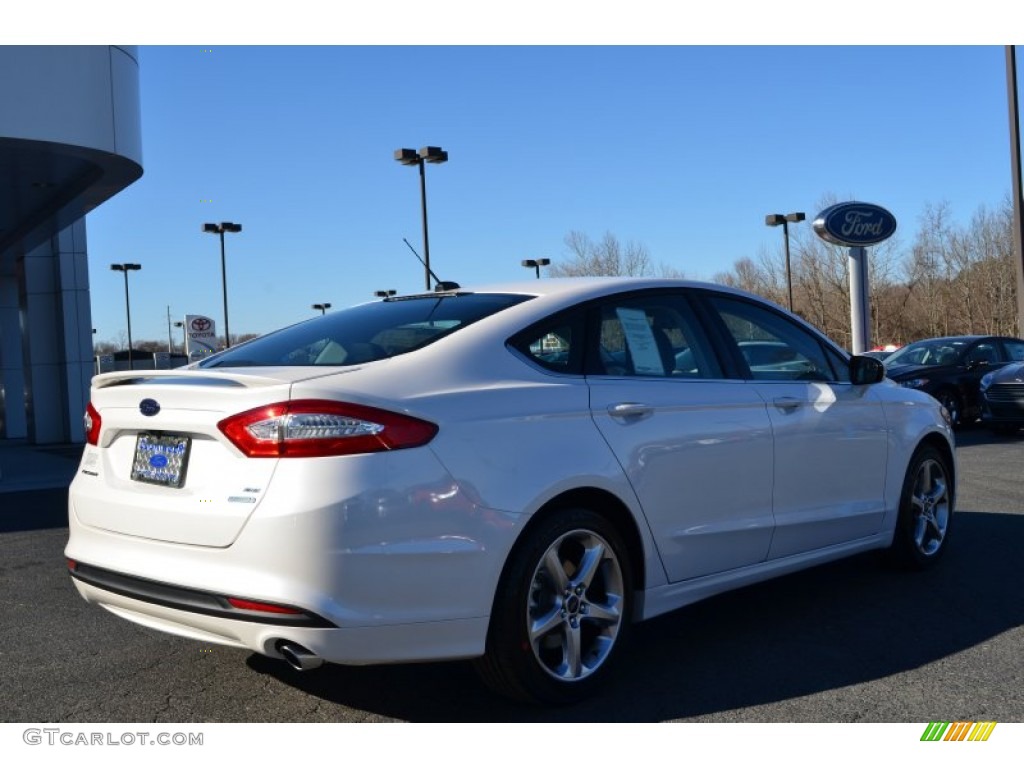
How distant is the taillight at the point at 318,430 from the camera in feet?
10.9

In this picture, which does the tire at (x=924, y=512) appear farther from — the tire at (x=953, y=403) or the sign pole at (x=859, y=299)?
the sign pole at (x=859, y=299)

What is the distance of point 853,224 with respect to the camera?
1884 cm

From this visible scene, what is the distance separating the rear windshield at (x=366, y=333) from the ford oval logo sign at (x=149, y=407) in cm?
44

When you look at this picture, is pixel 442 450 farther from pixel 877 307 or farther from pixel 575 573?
pixel 877 307

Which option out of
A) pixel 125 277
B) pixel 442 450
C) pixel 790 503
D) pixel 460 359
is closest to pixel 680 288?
pixel 790 503

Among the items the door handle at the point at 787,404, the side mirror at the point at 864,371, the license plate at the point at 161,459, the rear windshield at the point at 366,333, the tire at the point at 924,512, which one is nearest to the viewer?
the license plate at the point at 161,459

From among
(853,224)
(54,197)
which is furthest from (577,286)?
(853,224)

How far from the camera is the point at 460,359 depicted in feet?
12.4

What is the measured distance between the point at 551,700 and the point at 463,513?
84cm

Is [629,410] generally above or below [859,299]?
below

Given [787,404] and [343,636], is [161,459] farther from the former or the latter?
[787,404]

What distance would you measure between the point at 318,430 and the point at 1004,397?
13.0 m

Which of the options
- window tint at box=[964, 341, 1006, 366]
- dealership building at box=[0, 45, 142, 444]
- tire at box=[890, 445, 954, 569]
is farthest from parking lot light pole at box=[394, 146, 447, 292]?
tire at box=[890, 445, 954, 569]

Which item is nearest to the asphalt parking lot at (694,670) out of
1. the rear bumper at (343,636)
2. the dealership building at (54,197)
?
the rear bumper at (343,636)
